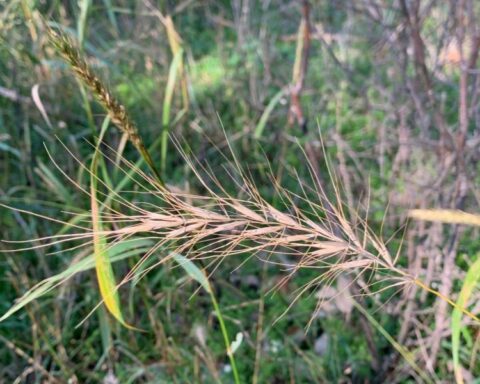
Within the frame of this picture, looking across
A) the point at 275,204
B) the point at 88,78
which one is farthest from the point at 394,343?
the point at 275,204

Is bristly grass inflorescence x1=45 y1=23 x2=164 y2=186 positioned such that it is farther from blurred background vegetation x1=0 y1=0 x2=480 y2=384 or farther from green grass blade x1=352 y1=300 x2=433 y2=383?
green grass blade x1=352 y1=300 x2=433 y2=383

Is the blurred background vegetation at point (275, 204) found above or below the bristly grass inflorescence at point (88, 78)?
below

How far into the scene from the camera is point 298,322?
6.08 ft

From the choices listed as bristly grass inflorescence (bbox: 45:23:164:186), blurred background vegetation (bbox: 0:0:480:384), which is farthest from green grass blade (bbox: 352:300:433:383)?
bristly grass inflorescence (bbox: 45:23:164:186)

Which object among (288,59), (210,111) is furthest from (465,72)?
(288,59)

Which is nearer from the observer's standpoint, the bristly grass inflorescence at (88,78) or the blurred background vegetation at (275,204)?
the bristly grass inflorescence at (88,78)

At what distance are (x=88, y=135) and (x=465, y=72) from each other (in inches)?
67.8

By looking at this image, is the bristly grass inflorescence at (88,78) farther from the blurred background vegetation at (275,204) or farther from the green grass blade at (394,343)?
the green grass blade at (394,343)

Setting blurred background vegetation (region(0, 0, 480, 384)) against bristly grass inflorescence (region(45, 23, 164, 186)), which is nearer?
bristly grass inflorescence (region(45, 23, 164, 186))

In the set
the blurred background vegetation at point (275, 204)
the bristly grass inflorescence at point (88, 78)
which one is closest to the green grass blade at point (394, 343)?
the blurred background vegetation at point (275, 204)

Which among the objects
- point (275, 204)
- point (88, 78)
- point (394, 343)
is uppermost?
point (88, 78)

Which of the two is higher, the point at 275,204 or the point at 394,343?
the point at 394,343

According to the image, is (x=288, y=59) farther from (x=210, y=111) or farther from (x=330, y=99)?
(x=210, y=111)

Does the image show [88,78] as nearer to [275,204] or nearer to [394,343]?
[394,343]
